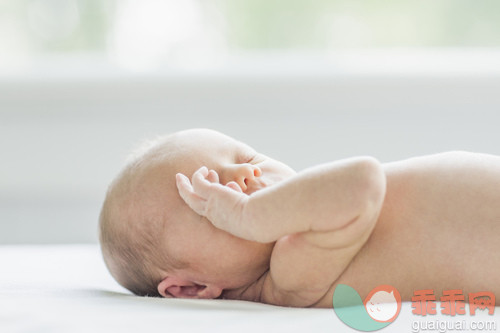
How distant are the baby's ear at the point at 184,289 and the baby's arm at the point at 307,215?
0.43 ft

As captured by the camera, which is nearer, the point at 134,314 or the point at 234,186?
the point at 134,314

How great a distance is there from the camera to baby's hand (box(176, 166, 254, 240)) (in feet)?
3.47

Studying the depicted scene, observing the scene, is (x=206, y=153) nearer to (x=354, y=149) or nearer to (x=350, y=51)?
(x=354, y=149)

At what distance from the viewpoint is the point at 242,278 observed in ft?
3.89

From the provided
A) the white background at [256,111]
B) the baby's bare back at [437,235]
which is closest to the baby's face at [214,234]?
the baby's bare back at [437,235]

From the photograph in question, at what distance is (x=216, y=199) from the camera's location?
3.55ft

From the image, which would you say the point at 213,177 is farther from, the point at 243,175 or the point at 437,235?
the point at 437,235

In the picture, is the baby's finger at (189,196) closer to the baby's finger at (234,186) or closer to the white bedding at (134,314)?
the baby's finger at (234,186)

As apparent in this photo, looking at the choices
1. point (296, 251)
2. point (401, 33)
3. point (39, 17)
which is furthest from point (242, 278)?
point (39, 17)

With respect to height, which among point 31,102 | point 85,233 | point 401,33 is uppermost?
point 401,33

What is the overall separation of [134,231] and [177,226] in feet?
0.28

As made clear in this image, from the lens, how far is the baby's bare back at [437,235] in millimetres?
1062

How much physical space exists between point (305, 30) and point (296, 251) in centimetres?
183

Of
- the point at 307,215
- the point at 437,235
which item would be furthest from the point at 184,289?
the point at 437,235
